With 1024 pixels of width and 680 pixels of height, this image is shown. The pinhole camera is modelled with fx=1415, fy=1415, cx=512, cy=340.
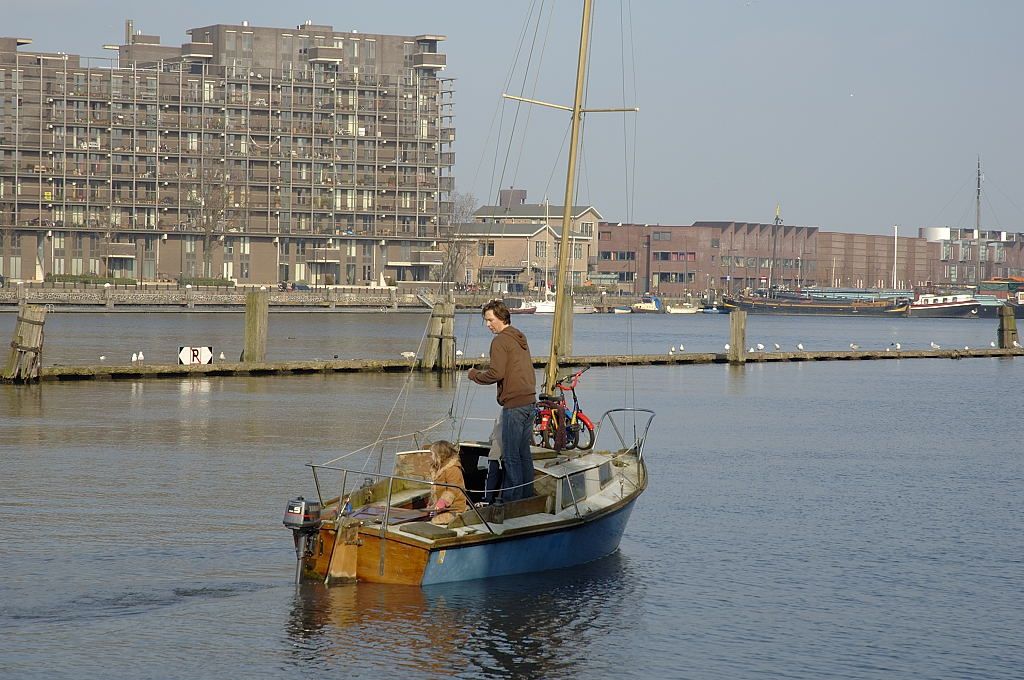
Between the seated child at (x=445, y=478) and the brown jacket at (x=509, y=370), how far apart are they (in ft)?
3.26

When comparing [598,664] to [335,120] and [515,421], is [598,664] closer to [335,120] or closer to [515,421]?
[515,421]

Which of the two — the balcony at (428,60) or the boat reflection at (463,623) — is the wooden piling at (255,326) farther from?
the balcony at (428,60)

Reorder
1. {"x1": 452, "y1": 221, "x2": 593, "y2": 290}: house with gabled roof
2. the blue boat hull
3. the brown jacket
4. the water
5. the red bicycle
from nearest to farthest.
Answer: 1. the water
2. the blue boat hull
3. the brown jacket
4. the red bicycle
5. {"x1": 452, "y1": 221, "x2": 593, "y2": 290}: house with gabled roof

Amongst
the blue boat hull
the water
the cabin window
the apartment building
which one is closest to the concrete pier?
the water

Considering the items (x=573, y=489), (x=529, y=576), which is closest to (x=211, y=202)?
(x=573, y=489)

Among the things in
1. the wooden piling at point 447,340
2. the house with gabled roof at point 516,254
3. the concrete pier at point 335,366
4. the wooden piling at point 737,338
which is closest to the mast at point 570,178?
the concrete pier at point 335,366

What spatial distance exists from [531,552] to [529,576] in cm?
42

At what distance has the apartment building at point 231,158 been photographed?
17212 centimetres

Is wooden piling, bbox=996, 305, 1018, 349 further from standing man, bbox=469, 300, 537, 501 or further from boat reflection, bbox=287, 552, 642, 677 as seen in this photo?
standing man, bbox=469, 300, 537, 501

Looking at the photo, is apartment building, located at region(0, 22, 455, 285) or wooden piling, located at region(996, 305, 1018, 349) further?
apartment building, located at region(0, 22, 455, 285)

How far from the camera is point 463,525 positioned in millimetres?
17359

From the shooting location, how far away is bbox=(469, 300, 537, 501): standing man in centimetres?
1817

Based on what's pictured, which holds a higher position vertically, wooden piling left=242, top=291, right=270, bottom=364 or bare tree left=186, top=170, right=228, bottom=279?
bare tree left=186, top=170, right=228, bottom=279

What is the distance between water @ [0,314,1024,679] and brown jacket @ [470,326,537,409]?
237 centimetres
